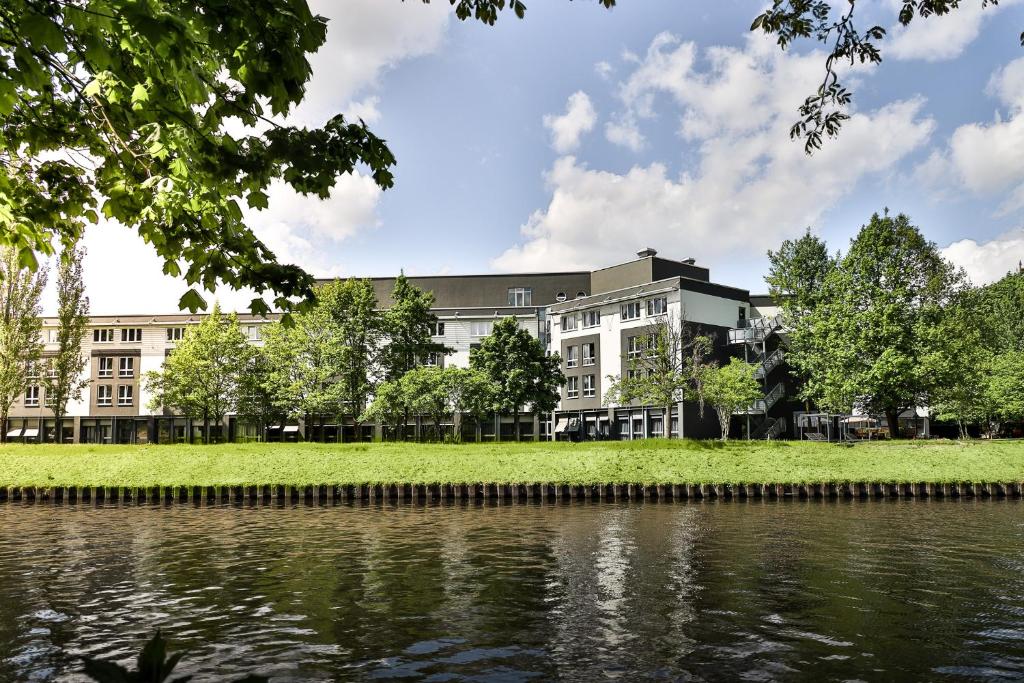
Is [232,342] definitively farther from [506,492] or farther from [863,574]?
[863,574]

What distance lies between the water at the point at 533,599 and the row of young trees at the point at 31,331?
144ft

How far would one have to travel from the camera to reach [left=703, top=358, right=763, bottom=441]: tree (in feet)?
189

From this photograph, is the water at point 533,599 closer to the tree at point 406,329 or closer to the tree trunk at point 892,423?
the tree trunk at point 892,423

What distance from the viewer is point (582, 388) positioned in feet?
252

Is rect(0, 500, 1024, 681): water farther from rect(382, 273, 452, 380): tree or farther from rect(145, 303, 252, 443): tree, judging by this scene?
rect(145, 303, 252, 443): tree

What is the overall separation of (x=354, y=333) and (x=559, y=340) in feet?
75.7

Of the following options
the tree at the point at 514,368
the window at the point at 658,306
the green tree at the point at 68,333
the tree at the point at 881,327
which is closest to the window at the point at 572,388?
the window at the point at 658,306

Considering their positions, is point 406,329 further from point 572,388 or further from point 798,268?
point 798,268

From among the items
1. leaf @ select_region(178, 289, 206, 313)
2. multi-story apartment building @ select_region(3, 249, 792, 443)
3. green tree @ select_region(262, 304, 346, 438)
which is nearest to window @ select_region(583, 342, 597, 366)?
multi-story apartment building @ select_region(3, 249, 792, 443)

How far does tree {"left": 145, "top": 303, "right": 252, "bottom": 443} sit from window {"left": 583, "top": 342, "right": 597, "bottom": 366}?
3245 centimetres

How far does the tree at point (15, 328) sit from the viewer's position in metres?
63.9

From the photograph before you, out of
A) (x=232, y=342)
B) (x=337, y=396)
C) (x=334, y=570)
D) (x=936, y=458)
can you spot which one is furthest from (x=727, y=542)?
(x=232, y=342)

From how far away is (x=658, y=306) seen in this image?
6912cm

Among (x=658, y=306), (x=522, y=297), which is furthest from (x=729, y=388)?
(x=522, y=297)
